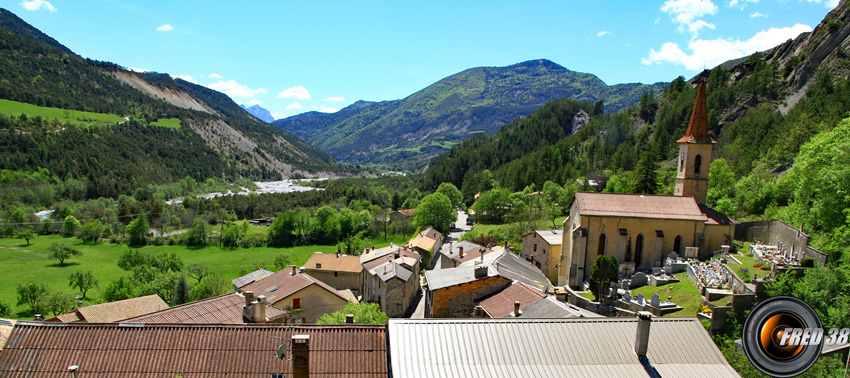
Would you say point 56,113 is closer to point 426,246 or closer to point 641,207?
point 426,246

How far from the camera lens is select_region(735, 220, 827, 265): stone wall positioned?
2900cm

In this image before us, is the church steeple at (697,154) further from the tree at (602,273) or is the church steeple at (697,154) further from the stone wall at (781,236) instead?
the tree at (602,273)

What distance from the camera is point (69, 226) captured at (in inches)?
3939

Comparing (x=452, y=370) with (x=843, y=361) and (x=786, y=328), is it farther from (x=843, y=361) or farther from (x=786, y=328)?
(x=843, y=361)

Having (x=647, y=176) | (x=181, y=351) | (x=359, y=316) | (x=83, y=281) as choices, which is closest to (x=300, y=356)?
(x=181, y=351)

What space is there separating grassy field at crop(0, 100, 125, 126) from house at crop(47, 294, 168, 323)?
189 metres

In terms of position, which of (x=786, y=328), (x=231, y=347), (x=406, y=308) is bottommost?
(x=406, y=308)

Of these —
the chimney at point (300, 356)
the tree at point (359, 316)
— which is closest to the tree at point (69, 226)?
the tree at point (359, 316)

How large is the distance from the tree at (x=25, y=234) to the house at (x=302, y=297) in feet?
286

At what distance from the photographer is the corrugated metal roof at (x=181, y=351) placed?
1542 centimetres

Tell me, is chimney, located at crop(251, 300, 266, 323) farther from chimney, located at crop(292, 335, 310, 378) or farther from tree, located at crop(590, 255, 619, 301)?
tree, located at crop(590, 255, 619, 301)

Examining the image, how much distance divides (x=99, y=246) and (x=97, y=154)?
9561 cm

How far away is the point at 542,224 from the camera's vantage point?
71000mm

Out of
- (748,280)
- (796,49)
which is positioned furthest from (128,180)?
(796,49)
